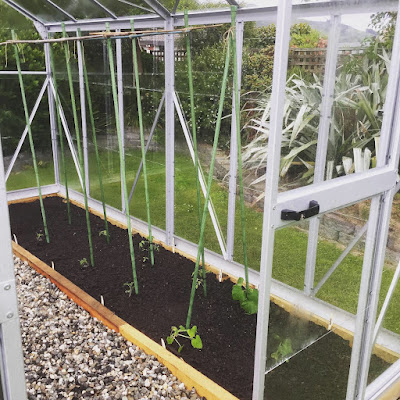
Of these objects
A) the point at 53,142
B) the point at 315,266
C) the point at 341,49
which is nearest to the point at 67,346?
the point at 315,266

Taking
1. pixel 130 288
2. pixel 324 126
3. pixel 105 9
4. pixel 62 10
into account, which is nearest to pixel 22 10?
pixel 62 10

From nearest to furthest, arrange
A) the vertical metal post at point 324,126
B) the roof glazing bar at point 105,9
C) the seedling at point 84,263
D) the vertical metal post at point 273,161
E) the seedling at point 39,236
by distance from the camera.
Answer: the vertical metal post at point 273,161 → the vertical metal post at point 324,126 → the seedling at point 84,263 → the roof glazing bar at point 105,9 → the seedling at point 39,236

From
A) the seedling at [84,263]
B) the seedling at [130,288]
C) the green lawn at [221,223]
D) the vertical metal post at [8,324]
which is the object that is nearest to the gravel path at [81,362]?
the seedling at [130,288]

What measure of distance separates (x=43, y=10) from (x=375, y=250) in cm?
423

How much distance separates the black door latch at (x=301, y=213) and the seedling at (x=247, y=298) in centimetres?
162

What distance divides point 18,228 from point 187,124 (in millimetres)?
2172

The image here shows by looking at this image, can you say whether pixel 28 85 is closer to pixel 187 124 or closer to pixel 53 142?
pixel 53 142

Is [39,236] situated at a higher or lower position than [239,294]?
lower

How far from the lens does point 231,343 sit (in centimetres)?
279

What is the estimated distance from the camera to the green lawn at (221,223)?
1787mm

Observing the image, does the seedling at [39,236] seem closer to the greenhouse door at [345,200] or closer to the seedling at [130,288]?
the seedling at [130,288]

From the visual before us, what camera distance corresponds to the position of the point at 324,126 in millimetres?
1740

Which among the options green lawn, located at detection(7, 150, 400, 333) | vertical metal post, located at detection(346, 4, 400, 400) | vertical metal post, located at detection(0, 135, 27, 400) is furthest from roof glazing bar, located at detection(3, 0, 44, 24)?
vertical metal post, located at detection(0, 135, 27, 400)

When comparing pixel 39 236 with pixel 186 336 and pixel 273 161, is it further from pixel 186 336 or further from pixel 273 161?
pixel 273 161
